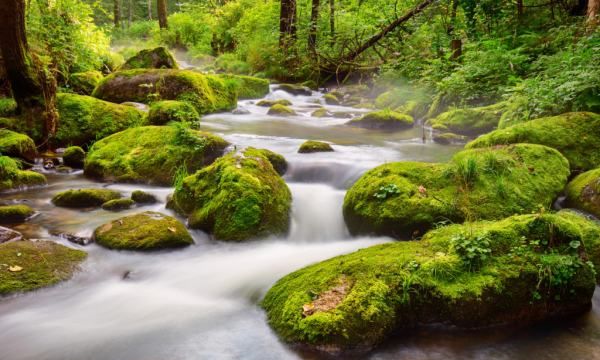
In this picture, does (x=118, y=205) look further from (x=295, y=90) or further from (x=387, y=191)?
(x=295, y=90)

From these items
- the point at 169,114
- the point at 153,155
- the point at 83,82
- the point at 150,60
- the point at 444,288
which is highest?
the point at 150,60

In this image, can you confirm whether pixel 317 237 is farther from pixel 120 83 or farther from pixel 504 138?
pixel 120 83

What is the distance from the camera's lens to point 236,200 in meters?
5.31

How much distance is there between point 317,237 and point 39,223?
3.29 metres

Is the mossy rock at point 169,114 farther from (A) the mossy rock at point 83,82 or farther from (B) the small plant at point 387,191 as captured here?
(B) the small plant at point 387,191

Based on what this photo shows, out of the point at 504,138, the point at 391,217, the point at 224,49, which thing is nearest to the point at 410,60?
the point at 504,138

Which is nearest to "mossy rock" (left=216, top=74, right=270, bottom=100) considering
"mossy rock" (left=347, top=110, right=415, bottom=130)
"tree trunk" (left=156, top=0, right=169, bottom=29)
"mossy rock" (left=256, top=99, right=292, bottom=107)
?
"mossy rock" (left=256, top=99, right=292, bottom=107)

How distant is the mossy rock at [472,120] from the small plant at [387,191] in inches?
188

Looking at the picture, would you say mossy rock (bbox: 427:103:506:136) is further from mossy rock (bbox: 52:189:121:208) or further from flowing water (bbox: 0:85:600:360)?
mossy rock (bbox: 52:189:121:208)

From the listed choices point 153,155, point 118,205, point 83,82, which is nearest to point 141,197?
point 118,205

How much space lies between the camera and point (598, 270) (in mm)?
4070

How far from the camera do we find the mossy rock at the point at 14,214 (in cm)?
548

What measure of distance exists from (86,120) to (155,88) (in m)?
3.22

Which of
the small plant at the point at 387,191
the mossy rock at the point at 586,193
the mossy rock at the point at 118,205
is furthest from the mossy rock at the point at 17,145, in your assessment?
the mossy rock at the point at 586,193
